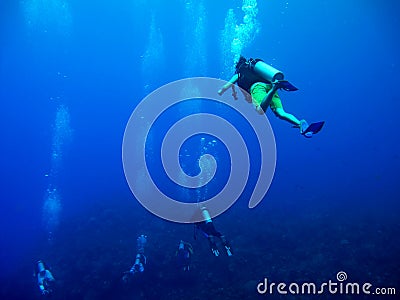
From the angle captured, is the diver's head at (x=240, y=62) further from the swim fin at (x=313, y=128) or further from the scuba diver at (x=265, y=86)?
the swim fin at (x=313, y=128)

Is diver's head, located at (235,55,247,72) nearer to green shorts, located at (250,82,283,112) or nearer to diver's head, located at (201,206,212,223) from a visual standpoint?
green shorts, located at (250,82,283,112)

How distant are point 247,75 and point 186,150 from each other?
40237 mm

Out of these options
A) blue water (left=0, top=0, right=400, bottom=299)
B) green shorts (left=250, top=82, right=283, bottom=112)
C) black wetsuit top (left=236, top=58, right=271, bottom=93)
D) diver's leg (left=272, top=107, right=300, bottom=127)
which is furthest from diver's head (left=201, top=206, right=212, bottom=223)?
diver's leg (left=272, top=107, right=300, bottom=127)

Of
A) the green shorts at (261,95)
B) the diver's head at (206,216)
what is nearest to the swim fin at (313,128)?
the green shorts at (261,95)

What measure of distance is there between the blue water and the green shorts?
23.5ft

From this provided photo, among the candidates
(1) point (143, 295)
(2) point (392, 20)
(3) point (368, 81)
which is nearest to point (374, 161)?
(1) point (143, 295)

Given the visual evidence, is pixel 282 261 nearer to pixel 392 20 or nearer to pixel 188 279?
pixel 188 279

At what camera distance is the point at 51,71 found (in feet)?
226

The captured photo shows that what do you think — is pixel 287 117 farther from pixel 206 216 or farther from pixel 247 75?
pixel 206 216

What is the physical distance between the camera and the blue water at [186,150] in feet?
38.6

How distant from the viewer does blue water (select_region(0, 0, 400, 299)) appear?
11758mm

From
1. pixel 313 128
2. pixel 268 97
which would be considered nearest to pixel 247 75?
pixel 268 97

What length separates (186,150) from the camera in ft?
149

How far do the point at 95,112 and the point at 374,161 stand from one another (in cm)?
6699
